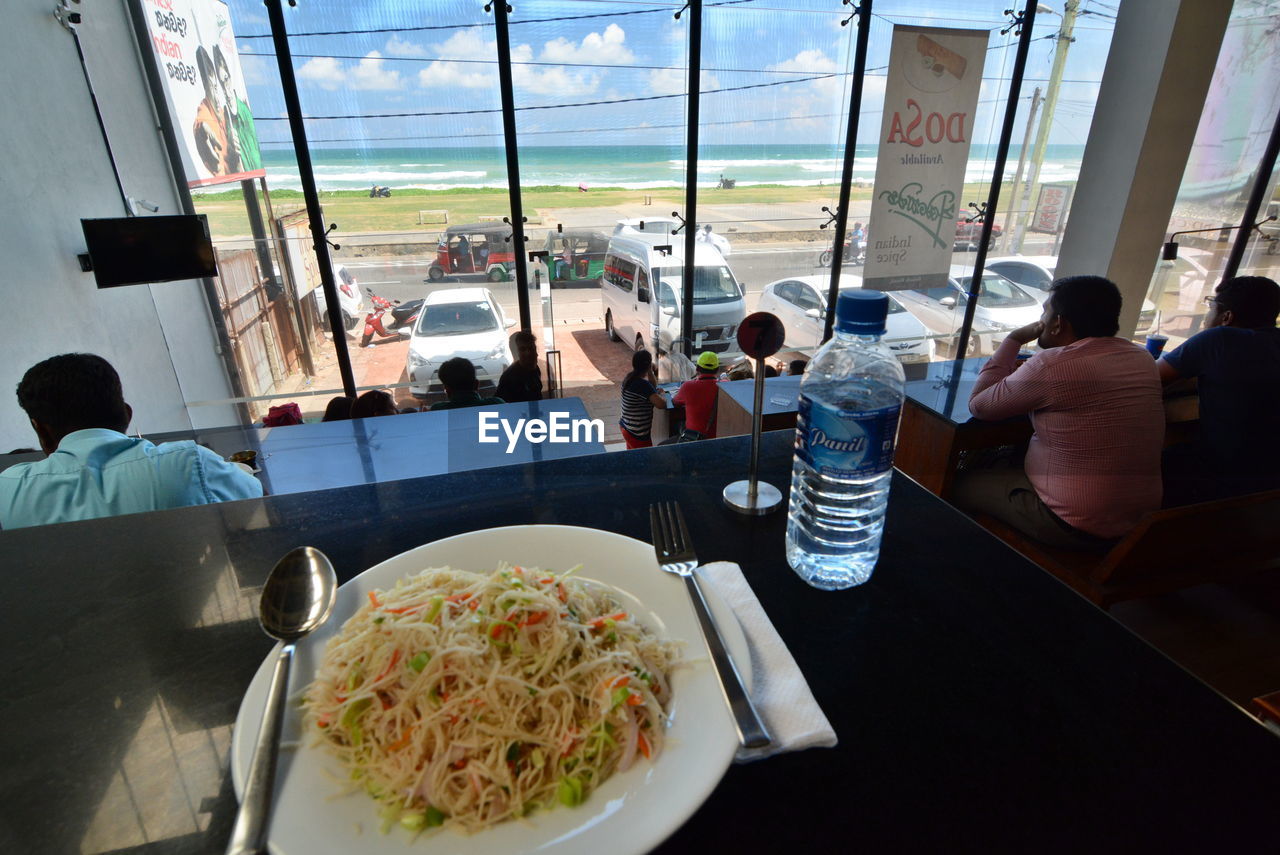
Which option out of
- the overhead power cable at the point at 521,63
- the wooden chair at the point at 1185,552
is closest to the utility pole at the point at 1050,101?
the overhead power cable at the point at 521,63

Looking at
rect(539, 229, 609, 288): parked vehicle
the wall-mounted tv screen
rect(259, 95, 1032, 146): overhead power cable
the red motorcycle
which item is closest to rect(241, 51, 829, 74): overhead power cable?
rect(259, 95, 1032, 146): overhead power cable

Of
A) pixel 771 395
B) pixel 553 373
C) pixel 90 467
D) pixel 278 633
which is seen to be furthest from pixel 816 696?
pixel 553 373

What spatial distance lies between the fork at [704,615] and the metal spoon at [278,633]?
42 centimetres

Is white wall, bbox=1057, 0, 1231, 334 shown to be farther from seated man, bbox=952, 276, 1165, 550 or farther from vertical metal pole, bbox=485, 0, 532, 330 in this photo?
vertical metal pole, bbox=485, 0, 532, 330

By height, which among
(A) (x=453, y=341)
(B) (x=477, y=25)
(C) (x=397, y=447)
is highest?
(B) (x=477, y=25)

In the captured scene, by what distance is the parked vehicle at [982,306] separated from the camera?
19.1 ft

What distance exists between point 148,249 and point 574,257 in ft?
9.41

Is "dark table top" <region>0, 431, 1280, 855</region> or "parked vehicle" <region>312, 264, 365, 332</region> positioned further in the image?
"parked vehicle" <region>312, 264, 365, 332</region>

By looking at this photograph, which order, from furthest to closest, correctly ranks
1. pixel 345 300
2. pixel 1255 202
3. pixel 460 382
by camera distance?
pixel 1255 202 → pixel 345 300 → pixel 460 382

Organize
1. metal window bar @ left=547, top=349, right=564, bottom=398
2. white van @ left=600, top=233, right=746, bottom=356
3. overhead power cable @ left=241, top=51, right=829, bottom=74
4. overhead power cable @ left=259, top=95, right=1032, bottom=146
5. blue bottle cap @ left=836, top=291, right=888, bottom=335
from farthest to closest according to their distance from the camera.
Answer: white van @ left=600, top=233, right=746, bottom=356, metal window bar @ left=547, top=349, right=564, bottom=398, overhead power cable @ left=259, top=95, right=1032, bottom=146, overhead power cable @ left=241, top=51, right=829, bottom=74, blue bottle cap @ left=836, top=291, right=888, bottom=335

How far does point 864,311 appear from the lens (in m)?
0.75

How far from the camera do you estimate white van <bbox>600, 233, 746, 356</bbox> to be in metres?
5.21

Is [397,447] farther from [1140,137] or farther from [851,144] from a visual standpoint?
[1140,137]

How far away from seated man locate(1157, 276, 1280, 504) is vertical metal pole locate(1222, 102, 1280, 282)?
3874 millimetres
